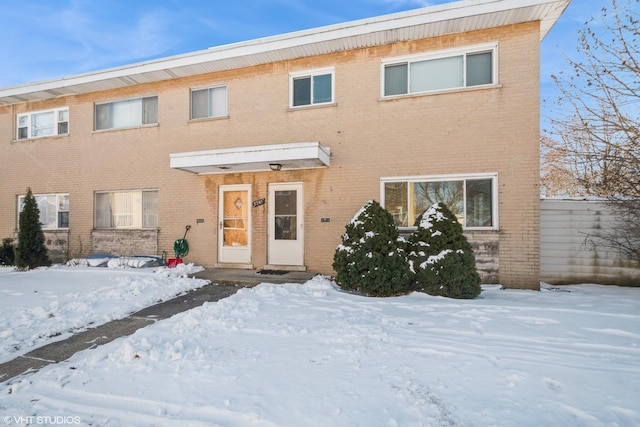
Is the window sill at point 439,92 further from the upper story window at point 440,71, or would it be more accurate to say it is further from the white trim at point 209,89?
the white trim at point 209,89

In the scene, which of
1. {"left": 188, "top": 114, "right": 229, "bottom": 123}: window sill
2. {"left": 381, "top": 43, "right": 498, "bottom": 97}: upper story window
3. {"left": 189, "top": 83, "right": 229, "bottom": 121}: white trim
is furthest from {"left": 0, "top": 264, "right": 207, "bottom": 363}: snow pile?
{"left": 381, "top": 43, "right": 498, "bottom": 97}: upper story window

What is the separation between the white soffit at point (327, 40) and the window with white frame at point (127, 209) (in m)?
3.44

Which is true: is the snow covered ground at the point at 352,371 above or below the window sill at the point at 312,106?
below

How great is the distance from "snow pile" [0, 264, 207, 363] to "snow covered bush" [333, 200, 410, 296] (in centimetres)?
333

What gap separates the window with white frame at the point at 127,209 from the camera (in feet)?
33.4

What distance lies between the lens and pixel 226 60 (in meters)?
8.96

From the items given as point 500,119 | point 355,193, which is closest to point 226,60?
point 355,193

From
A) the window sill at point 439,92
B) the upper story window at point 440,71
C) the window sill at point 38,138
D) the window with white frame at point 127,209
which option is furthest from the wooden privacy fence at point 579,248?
the window sill at point 38,138

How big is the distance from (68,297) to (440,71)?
9138mm

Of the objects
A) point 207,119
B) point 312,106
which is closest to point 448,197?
point 312,106

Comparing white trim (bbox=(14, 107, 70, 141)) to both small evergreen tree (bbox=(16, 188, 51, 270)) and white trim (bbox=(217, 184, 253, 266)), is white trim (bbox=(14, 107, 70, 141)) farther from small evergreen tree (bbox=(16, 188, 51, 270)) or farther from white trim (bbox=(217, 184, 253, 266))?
white trim (bbox=(217, 184, 253, 266))

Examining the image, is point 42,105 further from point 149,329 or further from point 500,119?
point 500,119

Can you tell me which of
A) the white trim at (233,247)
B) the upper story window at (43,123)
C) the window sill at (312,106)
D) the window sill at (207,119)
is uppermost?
the upper story window at (43,123)

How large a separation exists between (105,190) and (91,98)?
310 cm
